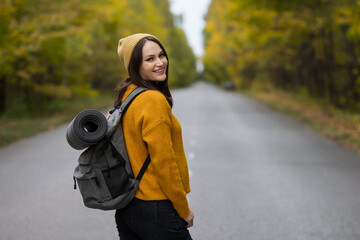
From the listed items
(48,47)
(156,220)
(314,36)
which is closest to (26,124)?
(48,47)

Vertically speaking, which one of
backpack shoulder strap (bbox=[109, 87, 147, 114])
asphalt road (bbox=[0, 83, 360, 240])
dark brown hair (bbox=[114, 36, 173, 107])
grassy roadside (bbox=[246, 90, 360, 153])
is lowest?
grassy roadside (bbox=[246, 90, 360, 153])

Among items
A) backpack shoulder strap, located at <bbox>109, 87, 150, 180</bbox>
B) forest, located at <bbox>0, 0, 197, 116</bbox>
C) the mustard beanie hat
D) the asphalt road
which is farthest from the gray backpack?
forest, located at <bbox>0, 0, 197, 116</bbox>

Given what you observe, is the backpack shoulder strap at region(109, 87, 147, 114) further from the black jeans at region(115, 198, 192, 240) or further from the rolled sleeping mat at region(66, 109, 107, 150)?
the black jeans at region(115, 198, 192, 240)

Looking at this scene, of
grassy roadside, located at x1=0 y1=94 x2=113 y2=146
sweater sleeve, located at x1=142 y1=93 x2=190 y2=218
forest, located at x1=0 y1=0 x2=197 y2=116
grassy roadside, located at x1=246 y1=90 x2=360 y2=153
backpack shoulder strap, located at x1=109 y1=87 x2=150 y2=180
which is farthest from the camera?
forest, located at x1=0 y1=0 x2=197 y2=116

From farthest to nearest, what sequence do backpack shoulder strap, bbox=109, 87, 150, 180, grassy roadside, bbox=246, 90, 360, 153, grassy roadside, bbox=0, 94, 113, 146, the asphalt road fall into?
grassy roadside, bbox=0, 94, 113, 146 → grassy roadside, bbox=246, 90, 360, 153 → the asphalt road → backpack shoulder strap, bbox=109, 87, 150, 180

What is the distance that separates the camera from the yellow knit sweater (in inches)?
77.7

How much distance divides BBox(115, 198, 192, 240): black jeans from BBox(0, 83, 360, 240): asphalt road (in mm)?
2254

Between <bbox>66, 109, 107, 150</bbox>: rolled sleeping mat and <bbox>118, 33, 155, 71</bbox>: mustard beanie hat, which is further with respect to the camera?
<bbox>118, 33, 155, 71</bbox>: mustard beanie hat

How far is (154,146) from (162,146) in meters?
0.04

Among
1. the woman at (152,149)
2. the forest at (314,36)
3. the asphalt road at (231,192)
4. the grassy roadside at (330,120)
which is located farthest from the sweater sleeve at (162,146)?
the forest at (314,36)

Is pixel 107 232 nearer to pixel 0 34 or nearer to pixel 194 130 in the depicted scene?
pixel 0 34

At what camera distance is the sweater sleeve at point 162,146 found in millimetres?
1969

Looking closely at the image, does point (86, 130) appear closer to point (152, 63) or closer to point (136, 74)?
point (136, 74)

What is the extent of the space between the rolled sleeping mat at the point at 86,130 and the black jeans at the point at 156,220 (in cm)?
42
